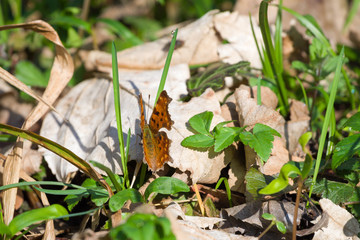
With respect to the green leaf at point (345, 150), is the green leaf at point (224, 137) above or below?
above

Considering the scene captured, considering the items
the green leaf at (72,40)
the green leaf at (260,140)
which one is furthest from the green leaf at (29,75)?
the green leaf at (260,140)

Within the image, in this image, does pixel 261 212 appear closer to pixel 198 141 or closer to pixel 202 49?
pixel 198 141

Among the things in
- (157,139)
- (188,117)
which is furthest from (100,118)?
(157,139)

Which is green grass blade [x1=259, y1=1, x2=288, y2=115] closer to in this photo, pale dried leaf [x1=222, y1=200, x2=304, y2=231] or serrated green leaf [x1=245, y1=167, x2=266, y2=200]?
serrated green leaf [x1=245, y1=167, x2=266, y2=200]

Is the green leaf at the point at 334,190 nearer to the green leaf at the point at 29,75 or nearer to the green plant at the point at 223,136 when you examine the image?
the green plant at the point at 223,136

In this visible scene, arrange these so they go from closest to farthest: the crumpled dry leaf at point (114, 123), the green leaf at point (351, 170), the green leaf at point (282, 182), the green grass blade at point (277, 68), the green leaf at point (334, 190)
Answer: the green leaf at point (282, 182) < the green leaf at point (334, 190) < the green leaf at point (351, 170) < the crumpled dry leaf at point (114, 123) < the green grass blade at point (277, 68)

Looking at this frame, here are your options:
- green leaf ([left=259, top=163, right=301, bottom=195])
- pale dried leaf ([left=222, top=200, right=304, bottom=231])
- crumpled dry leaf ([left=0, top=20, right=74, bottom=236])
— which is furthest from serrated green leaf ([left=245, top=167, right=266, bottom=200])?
crumpled dry leaf ([left=0, top=20, right=74, bottom=236])

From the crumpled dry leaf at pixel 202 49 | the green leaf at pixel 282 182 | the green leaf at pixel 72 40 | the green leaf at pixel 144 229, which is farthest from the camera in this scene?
the green leaf at pixel 72 40
